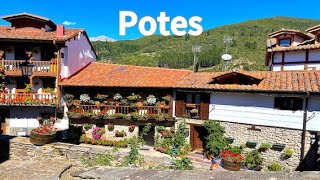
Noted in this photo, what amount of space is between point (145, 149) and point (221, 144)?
5630mm

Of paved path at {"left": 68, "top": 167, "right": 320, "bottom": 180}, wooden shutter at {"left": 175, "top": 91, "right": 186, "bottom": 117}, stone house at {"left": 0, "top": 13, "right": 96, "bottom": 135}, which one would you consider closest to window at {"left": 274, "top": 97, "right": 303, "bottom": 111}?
wooden shutter at {"left": 175, "top": 91, "right": 186, "bottom": 117}

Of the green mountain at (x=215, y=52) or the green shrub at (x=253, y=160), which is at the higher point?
the green mountain at (x=215, y=52)

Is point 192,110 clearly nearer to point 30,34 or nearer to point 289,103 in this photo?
point 289,103

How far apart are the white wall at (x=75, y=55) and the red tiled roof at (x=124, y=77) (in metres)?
0.59

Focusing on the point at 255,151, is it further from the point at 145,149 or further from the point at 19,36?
the point at 19,36

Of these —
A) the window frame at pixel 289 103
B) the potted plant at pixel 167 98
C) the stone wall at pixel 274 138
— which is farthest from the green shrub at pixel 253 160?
the potted plant at pixel 167 98

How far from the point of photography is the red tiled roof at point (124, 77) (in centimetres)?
2300

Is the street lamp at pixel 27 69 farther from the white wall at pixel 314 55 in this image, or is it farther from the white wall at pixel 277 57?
the white wall at pixel 314 55

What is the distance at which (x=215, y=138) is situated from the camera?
19.6 meters

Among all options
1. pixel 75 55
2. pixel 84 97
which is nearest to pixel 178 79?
pixel 84 97

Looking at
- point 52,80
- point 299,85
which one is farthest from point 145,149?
point 299,85

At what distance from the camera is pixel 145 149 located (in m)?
21.5

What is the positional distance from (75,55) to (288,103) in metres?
17.8

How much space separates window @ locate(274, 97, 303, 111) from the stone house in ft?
52.5
